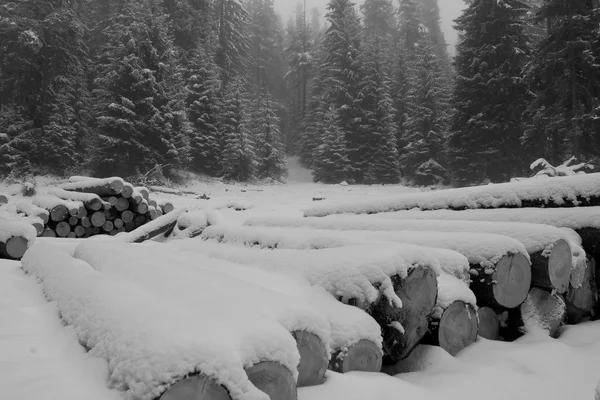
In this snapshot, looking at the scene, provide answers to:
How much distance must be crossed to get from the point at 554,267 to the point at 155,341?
304 cm

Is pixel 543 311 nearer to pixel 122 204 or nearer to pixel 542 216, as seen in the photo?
pixel 542 216

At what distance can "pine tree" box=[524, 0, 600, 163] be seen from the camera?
14.9 meters

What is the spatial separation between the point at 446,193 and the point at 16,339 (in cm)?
454

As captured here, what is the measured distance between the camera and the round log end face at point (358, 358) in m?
2.06

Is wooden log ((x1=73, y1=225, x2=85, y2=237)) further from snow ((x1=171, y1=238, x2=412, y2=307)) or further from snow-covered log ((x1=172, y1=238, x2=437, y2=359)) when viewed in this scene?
snow-covered log ((x1=172, y1=238, x2=437, y2=359))

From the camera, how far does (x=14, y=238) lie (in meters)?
4.92

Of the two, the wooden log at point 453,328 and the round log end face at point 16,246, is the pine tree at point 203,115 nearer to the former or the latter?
the round log end face at point 16,246

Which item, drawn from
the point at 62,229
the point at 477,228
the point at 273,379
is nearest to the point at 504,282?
the point at 477,228

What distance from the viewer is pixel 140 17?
66.5 feet

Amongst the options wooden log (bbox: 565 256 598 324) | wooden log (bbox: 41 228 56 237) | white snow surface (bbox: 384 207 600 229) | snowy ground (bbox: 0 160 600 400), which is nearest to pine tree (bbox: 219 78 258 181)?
wooden log (bbox: 41 228 56 237)

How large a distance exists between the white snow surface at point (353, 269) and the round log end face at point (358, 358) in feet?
0.88

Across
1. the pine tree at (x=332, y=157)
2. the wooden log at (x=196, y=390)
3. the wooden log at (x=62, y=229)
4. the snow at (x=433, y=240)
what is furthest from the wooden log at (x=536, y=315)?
the pine tree at (x=332, y=157)

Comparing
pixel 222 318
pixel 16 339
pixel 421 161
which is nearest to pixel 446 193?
pixel 222 318

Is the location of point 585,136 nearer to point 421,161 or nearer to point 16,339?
point 421,161
